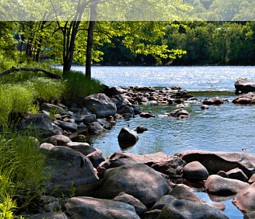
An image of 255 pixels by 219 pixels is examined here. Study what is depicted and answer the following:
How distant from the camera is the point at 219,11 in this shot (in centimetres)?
19850

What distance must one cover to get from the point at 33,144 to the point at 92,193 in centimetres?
149

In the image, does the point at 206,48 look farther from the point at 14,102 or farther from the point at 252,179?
the point at 252,179

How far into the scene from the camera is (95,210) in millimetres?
5262

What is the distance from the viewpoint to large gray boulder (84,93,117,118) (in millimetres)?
16766

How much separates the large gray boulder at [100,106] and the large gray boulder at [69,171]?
9.60m

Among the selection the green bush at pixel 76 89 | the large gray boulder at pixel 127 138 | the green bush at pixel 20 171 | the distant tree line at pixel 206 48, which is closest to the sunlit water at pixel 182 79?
the green bush at pixel 76 89

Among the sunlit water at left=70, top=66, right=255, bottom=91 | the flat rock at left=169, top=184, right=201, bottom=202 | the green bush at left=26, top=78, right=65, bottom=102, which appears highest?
the green bush at left=26, top=78, right=65, bottom=102

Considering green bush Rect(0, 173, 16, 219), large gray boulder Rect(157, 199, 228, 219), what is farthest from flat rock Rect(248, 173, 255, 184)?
green bush Rect(0, 173, 16, 219)

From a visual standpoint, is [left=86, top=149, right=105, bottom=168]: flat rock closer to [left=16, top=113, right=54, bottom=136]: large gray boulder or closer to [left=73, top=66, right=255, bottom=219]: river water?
[left=73, top=66, right=255, bottom=219]: river water

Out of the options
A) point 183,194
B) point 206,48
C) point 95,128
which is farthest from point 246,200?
point 206,48

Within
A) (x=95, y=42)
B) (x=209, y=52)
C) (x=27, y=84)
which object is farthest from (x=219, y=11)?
(x=27, y=84)

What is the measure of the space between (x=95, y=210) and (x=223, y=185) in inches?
120

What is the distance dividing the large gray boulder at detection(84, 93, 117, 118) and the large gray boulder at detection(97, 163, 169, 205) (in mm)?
9656

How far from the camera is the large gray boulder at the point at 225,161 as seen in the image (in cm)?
863
